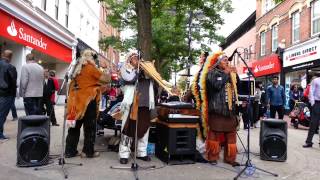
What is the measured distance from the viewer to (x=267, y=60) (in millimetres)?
27750

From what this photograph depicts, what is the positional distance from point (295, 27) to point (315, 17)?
286 cm

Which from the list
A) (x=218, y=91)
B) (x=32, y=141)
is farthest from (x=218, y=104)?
(x=32, y=141)

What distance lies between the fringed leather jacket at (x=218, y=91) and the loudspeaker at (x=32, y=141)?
9.56 ft

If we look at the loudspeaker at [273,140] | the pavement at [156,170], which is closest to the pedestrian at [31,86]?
the pavement at [156,170]

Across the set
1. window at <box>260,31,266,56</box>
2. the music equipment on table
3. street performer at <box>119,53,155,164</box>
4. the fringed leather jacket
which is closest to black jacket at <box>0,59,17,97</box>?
street performer at <box>119,53,155,164</box>

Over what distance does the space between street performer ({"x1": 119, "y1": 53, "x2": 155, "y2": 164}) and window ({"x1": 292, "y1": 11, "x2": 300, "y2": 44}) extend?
60.8ft

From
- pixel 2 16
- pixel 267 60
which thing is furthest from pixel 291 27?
pixel 2 16

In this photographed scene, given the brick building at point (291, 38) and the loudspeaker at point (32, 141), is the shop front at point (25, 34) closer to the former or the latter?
the loudspeaker at point (32, 141)

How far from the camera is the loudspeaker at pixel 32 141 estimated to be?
658cm

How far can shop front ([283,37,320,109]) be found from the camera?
2073cm

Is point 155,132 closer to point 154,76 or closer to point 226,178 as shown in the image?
point 154,76

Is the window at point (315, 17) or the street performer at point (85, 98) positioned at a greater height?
the window at point (315, 17)

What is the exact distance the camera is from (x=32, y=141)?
6602 mm

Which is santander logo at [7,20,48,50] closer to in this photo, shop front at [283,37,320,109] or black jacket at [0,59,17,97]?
black jacket at [0,59,17,97]
